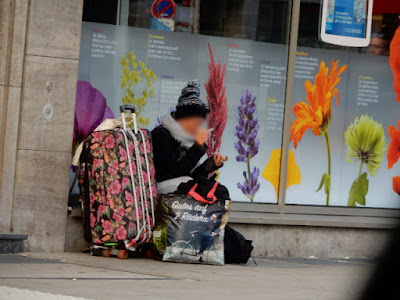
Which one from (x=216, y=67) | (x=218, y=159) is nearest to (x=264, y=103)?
(x=216, y=67)

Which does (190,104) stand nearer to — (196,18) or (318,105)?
(196,18)

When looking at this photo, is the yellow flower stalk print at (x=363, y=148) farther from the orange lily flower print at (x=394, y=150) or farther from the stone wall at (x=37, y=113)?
the stone wall at (x=37, y=113)

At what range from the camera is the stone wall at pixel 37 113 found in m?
7.12

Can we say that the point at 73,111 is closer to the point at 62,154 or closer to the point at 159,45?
the point at 62,154

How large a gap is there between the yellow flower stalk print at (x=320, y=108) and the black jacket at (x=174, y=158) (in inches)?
69.1

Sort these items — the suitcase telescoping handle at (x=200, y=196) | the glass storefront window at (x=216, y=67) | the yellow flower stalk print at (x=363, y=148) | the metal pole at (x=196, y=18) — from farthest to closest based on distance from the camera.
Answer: the yellow flower stalk print at (x=363, y=148)
the metal pole at (x=196, y=18)
the glass storefront window at (x=216, y=67)
the suitcase telescoping handle at (x=200, y=196)

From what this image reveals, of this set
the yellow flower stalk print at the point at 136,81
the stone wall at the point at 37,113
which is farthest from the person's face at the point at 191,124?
the stone wall at the point at 37,113

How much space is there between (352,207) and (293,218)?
1.03 metres

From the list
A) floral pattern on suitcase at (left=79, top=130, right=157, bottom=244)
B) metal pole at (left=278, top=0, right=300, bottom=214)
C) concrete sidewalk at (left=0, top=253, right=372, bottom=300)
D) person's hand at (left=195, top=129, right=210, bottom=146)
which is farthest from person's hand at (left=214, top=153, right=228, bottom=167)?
metal pole at (left=278, top=0, right=300, bottom=214)

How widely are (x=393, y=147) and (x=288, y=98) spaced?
56.6 inches

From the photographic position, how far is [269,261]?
26.0ft

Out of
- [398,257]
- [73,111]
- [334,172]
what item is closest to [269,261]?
[334,172]

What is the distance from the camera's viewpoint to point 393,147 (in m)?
9.41

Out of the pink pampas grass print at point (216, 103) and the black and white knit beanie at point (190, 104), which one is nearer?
the black and white knit beanie at point (190, 104)
